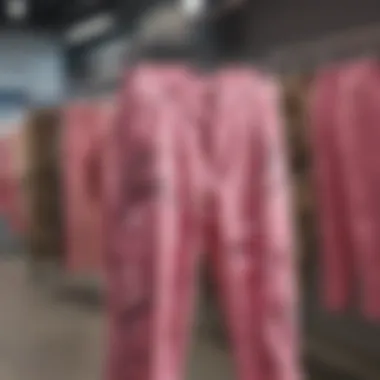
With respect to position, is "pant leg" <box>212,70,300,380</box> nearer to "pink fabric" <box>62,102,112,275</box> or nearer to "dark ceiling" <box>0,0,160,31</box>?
"pink fabric" <box>62,102,112,275</box>

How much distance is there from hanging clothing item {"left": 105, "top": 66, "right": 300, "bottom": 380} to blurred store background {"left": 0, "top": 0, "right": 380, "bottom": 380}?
1.06ft

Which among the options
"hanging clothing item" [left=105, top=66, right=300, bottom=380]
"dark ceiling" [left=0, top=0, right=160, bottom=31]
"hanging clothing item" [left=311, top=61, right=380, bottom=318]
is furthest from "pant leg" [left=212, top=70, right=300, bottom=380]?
"dark ceiling" [left=0, top=0, right=160, bottom=31]

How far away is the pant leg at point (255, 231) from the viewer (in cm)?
107

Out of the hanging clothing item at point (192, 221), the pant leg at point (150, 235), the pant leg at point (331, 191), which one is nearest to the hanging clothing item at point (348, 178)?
the pant leg at point (331, 191)

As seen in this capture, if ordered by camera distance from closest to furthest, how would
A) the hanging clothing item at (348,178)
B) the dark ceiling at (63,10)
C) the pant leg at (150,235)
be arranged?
1. the pant leg at (150,235)
2. the hanging clothing item at (348,178)
3. the dark ceiling at (63,10)

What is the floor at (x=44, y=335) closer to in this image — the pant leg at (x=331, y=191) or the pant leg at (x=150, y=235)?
the pant leg at (x=331, y=191)

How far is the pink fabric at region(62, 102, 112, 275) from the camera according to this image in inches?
62.8

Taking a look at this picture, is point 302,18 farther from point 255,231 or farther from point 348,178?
point 255,231

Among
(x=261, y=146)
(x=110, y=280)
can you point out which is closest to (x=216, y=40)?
(x=261, y=146)

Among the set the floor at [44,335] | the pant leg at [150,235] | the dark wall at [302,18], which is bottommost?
the floor at [44,335]

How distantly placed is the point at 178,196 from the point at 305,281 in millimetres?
514

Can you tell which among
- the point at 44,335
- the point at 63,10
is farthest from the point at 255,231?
the point at 44,335

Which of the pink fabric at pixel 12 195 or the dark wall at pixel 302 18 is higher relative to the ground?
the dark wall at pixel 302 18

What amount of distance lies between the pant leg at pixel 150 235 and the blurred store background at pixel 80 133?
35 cm
